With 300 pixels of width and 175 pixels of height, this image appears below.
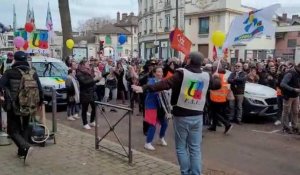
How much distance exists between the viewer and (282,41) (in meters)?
54.1

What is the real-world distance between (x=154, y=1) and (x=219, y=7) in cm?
1489

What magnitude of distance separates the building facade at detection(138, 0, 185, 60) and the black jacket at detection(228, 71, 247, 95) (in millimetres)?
39677

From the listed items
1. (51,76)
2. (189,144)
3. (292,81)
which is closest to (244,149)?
(292,81)

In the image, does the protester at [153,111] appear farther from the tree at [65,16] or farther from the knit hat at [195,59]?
the tree at [65,16]

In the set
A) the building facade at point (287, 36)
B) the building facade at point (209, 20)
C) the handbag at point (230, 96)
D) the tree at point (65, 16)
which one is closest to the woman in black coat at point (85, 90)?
the handbag at point (230, 96)

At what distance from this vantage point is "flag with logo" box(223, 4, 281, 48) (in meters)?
10.4

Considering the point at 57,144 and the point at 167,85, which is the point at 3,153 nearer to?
the point at 57,144

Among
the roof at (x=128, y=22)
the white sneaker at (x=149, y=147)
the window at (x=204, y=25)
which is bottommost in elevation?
the white sneaker at (x=149, y=147)

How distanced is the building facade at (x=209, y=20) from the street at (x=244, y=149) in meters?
35.4

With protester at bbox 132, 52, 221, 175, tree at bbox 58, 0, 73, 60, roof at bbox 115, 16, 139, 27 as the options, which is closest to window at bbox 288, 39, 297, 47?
tree at bbox 58, 0, 73, 60

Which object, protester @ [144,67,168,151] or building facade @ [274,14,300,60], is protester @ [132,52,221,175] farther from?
building facade @ [274,14,300,60]

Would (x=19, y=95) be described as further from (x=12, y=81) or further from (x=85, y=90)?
(x=85, y=90)

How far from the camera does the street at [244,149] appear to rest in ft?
21.9

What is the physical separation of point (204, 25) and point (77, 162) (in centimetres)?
4374
